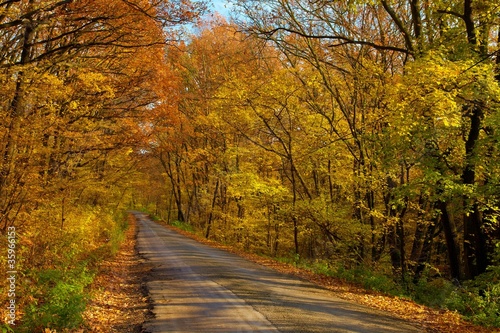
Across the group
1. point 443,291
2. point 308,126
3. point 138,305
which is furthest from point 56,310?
point 308,126

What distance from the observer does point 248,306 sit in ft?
23.9

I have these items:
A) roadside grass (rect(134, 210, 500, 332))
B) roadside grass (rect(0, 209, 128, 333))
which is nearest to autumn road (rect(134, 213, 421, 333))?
roadside grass (rect(0, 209, 128, 333))

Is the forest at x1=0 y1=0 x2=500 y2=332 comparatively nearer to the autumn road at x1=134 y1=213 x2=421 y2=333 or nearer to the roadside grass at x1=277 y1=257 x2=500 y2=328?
the roadside grass at x1=277 y1=257 x2=500 y2=328

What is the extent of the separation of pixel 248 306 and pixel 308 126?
991 cm

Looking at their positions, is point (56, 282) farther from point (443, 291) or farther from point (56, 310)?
point (443, 291)

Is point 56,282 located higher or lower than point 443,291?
higher

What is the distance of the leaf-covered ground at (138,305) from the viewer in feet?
21.4

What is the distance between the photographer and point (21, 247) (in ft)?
25.7

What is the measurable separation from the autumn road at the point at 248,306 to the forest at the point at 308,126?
1.69 metres

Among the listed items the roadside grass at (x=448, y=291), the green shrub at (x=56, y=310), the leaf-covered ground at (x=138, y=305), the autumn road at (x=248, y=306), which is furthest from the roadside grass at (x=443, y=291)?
the green shrub at (x=56, y=310)

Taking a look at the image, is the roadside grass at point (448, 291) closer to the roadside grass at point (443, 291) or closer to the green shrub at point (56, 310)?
the roadside grass at point (443, 291)

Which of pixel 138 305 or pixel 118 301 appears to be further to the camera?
pixel 118 301

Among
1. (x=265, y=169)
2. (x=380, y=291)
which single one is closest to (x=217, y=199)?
(x=265, y=169)

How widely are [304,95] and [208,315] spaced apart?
36.7 feet
